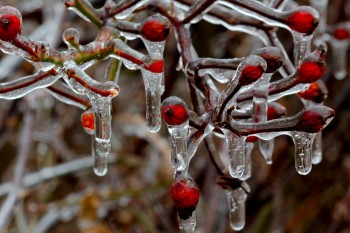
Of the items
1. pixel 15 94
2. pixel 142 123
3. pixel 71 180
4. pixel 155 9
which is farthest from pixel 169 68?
pixel 15 94

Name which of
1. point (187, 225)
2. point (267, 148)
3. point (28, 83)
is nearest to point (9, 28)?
point (28, 83)

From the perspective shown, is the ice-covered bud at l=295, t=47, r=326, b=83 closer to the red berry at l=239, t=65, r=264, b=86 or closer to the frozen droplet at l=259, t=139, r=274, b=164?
the red berry at l=239, t=65, r=264, b=86

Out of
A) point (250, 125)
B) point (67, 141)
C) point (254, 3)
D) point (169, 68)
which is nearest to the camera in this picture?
point (250, 125)

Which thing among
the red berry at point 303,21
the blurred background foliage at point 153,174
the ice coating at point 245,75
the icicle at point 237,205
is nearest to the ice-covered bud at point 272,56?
the ice coating at point 245,75

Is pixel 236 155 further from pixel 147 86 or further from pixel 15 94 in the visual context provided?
pixel 15 94

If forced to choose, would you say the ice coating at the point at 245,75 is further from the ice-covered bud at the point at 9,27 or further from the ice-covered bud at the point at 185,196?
the ice-covered bud at the point at 9,27
